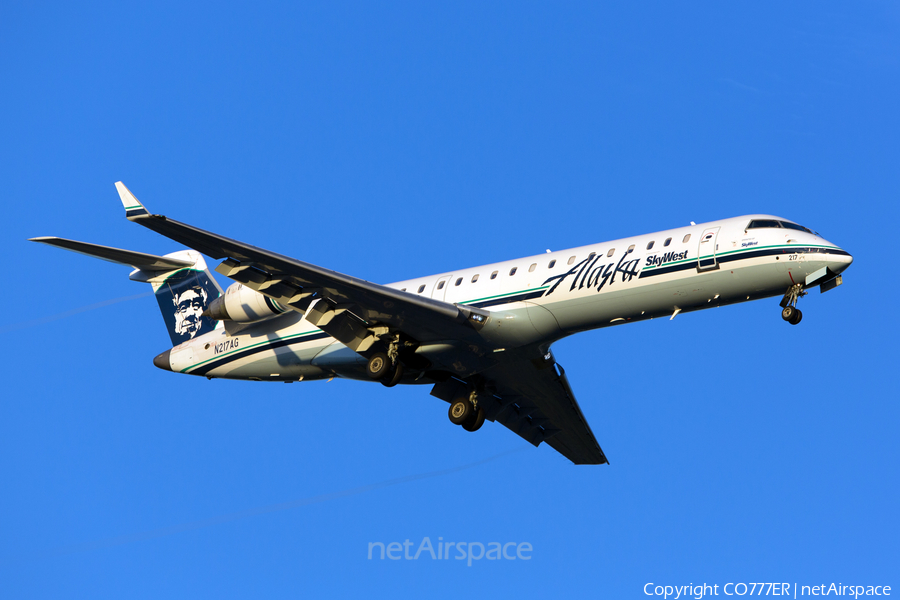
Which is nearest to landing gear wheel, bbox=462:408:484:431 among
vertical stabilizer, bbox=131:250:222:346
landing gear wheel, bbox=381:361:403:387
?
landing gear wheel, bbox=381:361:403:387

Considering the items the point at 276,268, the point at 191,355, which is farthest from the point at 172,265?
the point at 276,268

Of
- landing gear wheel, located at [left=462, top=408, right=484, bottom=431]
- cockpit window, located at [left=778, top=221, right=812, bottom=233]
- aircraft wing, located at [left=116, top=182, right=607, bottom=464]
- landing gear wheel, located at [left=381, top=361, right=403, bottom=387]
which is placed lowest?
landing gear wheel, located at [left=462, top=408, right=484, bottom=431]

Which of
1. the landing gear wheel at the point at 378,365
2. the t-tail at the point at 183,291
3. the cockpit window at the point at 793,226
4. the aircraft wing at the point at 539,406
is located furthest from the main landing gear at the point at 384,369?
the cockpit window at the point at 793,226

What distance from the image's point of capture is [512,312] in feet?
76.7

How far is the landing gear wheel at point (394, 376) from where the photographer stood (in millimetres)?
24531

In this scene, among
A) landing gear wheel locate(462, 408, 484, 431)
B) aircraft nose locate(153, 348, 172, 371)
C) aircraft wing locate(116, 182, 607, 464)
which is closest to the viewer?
aircraft wing locate(116, 182, 607, 464)

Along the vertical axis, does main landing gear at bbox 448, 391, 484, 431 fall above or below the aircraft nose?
below

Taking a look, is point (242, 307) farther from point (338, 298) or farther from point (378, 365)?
point (378, 365)

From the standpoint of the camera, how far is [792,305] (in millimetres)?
21406

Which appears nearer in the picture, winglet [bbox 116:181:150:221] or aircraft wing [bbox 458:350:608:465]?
winglet [bbox 116:181:150:221]

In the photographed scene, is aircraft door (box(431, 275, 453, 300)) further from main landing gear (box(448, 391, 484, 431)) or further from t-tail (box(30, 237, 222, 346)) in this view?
t-tail (box(30, 237, 222, 346))

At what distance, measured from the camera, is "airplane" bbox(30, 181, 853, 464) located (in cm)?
2178

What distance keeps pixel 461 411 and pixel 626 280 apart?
21.3 ft

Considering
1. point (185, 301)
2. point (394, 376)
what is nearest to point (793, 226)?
point (394, 376)
